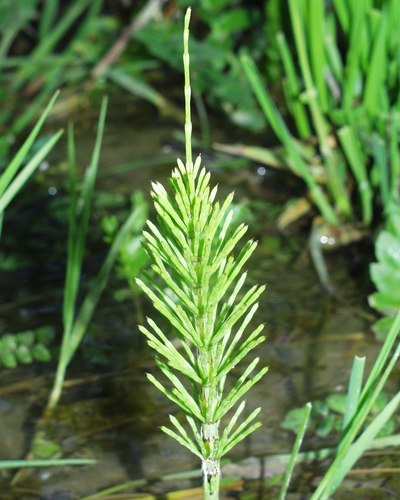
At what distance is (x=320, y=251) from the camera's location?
1.93m

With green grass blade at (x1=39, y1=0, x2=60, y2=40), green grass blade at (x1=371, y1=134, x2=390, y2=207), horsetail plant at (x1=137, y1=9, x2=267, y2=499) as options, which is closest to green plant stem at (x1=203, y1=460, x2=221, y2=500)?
horsetail plant at (x1=137, y1=9, x2=267, y2=499)

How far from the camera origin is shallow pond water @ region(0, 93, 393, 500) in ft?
4.51

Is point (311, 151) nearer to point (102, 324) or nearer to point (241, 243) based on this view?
point (241, 243)

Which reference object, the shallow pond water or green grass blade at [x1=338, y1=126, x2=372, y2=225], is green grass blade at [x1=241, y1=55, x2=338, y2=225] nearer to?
green grass blade at [x1=338, y1=126, x2=372, y2=225]

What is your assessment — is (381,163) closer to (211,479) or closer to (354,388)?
(354,388)

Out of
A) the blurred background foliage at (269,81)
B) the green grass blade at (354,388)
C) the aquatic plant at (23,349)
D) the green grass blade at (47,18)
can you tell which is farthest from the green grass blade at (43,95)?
the green grass blade at (354,388)

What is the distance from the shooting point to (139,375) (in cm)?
162

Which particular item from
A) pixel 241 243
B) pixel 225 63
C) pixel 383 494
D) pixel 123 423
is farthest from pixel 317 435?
pixel 225 63

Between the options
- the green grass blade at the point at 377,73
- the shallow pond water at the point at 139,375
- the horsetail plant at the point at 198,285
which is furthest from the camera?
the green grass blade at the point at 377,73

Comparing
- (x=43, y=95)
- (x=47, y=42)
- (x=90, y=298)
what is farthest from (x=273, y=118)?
(x=47, y=42)

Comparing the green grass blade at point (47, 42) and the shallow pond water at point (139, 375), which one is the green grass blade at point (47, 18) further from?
the shallow pond water at point (139, 375)

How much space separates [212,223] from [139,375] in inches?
34.3

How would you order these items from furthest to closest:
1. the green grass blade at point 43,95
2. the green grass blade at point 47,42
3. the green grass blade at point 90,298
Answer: the green grass blade at point 47,42
the green grass blade at point 43,95
the green grass blade at point 90,298

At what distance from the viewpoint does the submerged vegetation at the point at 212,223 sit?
85cm
